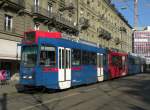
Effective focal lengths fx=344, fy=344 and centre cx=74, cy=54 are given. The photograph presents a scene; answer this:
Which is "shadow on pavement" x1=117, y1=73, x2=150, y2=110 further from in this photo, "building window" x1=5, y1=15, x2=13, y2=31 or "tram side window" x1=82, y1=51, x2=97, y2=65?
"building window" x1=5, y1=15, x2=13, y2=31

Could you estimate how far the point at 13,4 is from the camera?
3066 centimetres

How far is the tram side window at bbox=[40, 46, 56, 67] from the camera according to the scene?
59.9 ft

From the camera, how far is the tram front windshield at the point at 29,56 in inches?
720

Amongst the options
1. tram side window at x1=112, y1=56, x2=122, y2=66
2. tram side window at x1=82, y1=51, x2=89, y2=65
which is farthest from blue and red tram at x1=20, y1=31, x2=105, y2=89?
tram side window at x1=112, y1=56, x2=122, y2=66

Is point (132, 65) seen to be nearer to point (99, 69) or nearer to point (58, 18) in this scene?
point (58, 18)

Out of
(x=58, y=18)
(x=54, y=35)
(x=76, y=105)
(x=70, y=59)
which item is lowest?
(x=76, y=105)

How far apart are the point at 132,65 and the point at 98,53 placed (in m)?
19.8

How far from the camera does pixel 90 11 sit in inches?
2233

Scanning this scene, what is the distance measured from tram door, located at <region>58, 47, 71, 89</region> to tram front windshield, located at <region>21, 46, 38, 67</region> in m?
1.48

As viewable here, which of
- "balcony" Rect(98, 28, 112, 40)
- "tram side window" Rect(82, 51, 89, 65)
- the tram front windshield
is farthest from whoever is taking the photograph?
"balcony" Rect(98, 28, 112, 40)

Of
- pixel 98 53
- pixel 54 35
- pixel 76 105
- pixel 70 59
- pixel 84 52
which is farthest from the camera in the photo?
pixel 98 53

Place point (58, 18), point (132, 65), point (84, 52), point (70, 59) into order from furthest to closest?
point (132, 65) → point (58, 18) → point (84, 52) → point (70, 59)

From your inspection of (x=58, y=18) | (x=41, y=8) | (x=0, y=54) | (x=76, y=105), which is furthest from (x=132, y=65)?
(x=76, y=105)

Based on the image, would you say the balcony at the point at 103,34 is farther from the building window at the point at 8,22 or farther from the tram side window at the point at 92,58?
the tram side window at the point at 92,58
